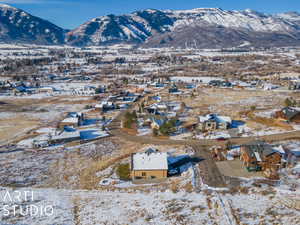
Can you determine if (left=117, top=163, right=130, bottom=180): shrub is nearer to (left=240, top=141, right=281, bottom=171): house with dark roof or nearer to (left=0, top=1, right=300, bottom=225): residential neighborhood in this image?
(left=0, top=1, right=300, bottom=225): residential neighborhood

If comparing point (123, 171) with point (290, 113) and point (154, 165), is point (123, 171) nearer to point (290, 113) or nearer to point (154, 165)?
point (154, 165)

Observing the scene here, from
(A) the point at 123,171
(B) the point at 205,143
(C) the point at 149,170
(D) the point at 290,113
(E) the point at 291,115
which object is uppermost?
(D) the point at 290,113

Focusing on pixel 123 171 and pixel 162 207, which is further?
pixel 123 171

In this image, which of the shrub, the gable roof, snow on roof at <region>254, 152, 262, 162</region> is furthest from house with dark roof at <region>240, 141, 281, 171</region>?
the gable roof

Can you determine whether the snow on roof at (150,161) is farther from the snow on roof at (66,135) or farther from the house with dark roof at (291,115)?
the house with dark roof at (291,115)

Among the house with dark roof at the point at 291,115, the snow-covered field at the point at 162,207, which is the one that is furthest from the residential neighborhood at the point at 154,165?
the house with dark roof at the point at 291,115

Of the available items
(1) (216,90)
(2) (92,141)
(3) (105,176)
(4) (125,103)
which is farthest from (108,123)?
(1) (216,90)

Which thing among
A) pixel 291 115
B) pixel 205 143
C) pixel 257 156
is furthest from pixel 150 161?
pixel 291 115
